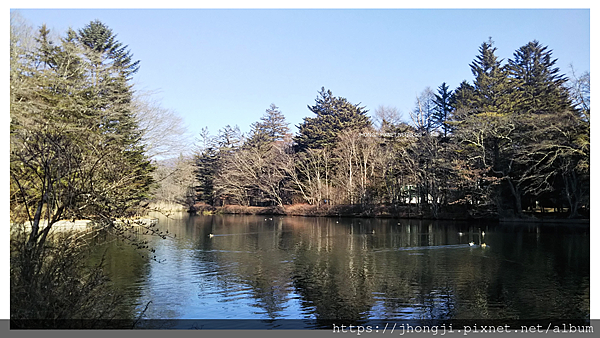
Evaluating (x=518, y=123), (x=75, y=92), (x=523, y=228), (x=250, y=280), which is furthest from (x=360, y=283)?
(x=518, y=123)

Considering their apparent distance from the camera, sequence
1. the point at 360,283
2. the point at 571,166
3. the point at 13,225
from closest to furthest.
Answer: the point at 13,225 < the point at 360,283 < the point at 571,166

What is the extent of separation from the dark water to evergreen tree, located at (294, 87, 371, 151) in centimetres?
2228

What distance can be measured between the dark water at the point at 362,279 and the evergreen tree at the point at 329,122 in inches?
877

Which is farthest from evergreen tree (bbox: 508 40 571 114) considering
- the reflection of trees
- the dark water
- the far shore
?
the reflection of trees

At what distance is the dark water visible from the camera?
834cm

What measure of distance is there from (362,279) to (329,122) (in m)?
32.1

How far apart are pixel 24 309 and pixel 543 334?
21.9ft

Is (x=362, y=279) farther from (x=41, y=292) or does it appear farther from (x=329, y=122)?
(x=329, y=122)

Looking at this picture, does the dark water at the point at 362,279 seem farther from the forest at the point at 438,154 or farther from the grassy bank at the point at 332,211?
the grassy bank at the point at 332,211

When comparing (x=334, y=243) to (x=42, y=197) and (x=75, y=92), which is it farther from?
(x=42, y=197)

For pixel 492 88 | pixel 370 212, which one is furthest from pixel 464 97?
pixel 370 212

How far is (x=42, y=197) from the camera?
5.36m

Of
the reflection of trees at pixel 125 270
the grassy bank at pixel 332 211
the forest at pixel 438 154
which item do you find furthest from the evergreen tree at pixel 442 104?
the reflection of trees at pixel 125 270

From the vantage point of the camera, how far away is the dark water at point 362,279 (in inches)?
328
